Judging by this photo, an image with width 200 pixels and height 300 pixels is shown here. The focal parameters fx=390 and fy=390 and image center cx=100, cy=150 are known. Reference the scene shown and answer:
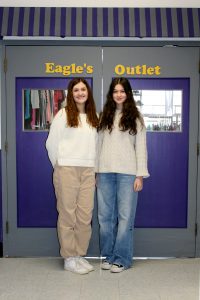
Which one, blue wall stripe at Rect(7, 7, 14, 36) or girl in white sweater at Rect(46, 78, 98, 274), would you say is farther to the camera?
blue wall stripe at Rect(7, 7, 14, 36)

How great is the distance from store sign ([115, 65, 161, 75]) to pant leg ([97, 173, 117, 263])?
1025 mm

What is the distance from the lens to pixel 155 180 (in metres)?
3.88

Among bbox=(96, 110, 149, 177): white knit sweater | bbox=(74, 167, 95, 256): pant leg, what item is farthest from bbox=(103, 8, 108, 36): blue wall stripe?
bbox=(74, 167, 95, 256): pant leg

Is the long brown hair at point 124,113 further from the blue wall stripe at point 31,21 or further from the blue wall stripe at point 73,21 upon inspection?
the blue wall stripe at point 31,21

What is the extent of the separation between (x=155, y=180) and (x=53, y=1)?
2.00 m

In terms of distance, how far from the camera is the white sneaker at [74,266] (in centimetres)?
346

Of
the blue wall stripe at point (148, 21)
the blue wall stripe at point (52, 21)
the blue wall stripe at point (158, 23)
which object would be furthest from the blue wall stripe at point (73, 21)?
the blue wall stripe at point (158, 23)

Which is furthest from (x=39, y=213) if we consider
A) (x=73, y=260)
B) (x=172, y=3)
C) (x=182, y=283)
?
(x=172, y=3)

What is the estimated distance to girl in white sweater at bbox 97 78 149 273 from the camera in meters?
3.46

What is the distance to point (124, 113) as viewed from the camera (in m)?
3.47

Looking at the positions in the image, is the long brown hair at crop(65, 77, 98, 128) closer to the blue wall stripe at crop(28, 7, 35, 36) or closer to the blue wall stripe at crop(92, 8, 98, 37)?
the blue wall stripe at crop(92, 8, 98, 37)

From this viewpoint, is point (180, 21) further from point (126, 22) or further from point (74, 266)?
point (74, 266)

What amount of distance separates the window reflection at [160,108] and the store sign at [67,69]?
52cm

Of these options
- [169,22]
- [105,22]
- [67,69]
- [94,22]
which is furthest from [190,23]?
[67,69]
